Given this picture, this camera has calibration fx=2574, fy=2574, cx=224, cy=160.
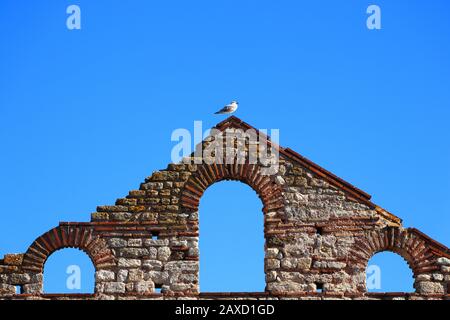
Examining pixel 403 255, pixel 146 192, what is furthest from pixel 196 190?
pixel 403 255

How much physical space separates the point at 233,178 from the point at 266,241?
4.34 ft

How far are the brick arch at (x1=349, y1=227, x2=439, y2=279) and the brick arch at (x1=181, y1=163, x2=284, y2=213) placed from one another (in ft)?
5.35

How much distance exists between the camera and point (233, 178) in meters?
46.1

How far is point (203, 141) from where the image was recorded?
4628 centimetres

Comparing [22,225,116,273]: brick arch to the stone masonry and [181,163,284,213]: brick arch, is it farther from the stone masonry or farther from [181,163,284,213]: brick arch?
[181,163,284,213]: brick arch

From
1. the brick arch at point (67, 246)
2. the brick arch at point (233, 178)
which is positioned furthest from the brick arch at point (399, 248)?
the brick arch at point (67, 246)

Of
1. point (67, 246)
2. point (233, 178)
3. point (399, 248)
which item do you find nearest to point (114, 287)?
point (67, 246)

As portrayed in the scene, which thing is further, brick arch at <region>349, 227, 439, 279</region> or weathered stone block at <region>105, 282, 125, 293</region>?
brick arch at <region>349, 227, 439, 279</region>

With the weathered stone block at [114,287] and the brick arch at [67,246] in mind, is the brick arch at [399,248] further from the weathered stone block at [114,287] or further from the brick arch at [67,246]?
the brick arch at [67,246]

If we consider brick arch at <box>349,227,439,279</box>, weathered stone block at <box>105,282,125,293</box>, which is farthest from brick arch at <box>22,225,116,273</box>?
brick arch at <box>349,227,439,279</box>

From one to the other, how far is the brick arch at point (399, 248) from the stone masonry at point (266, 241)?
0.02 metres

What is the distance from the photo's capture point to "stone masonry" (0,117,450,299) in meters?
45.3

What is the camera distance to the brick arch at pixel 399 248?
Result: 149ft
